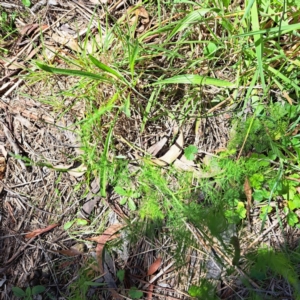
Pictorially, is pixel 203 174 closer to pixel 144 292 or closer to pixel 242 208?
pixel 242 208

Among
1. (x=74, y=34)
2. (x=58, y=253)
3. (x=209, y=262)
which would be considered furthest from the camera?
(x=74, y=34)

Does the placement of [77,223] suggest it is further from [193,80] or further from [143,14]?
[143,14]

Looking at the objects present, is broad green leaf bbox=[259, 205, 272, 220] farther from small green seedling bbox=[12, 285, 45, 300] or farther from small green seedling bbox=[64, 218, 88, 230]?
small green seedling bbox=[12, 285, 45, 300]

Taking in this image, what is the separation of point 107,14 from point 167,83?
477 mm

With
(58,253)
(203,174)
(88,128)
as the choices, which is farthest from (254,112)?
(58,253)

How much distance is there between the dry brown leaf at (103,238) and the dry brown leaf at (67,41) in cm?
92

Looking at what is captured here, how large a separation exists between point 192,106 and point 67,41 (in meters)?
0.74

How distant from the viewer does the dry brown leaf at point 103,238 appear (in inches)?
71.2

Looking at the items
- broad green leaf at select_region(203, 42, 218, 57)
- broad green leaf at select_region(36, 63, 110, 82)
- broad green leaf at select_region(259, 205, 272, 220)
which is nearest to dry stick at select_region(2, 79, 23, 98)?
broad green leaf at select_region(36, 63, 110, 82)

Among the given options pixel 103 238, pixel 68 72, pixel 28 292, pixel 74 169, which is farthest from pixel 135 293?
pixel 68 72

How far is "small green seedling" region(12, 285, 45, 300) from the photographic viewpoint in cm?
Answer: 182

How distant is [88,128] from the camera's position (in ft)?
5.97

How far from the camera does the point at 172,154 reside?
185 centimetres

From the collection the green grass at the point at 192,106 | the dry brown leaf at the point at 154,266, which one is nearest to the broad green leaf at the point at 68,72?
the green grass at the point at 192,106
